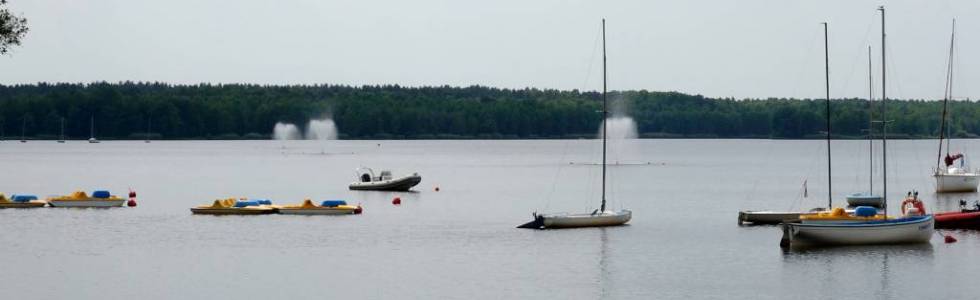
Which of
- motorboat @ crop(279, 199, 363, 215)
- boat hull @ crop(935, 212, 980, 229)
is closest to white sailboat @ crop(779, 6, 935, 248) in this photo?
boat hull @ crop(935, 212, 980, 229)

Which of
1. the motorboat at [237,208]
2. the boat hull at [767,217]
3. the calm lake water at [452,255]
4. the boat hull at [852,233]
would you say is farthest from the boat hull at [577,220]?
the motorboat at [237,208]

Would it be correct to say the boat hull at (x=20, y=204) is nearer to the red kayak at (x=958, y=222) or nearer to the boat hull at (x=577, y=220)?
the boat hull at (x=577, y=220)

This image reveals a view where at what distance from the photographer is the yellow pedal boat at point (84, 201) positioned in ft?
292

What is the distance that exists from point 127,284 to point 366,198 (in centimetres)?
5298

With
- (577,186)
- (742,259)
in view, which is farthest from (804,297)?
(577,186)

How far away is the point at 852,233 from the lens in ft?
204

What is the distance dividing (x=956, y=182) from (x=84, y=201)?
64791 millimetres

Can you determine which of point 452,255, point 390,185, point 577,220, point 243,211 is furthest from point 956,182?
point 452,255

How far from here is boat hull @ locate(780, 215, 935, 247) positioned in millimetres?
62000

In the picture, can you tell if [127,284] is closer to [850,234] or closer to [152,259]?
[152,259]

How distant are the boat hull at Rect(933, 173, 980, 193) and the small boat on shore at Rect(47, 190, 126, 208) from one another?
61.6 metres

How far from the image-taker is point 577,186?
129250mm

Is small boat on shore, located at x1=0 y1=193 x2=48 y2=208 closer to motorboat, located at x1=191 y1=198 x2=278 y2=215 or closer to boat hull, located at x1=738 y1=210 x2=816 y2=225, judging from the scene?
motorboat, located at x1=191 y1=198 x2=278 y2=215

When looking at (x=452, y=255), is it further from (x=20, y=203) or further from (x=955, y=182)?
(x=955, y=182)
